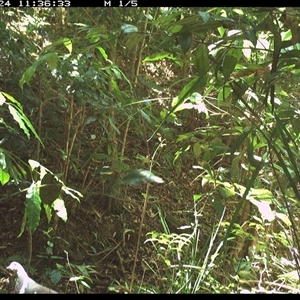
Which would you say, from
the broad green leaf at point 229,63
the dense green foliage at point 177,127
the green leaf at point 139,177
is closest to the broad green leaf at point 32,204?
the dense green foliage at point 177,127

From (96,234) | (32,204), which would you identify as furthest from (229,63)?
(96,234)

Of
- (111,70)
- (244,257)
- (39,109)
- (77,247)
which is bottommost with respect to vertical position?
(77,247)

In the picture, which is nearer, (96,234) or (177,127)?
(96,234)

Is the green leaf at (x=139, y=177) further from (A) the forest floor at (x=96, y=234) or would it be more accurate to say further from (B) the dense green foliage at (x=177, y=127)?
(A) the forest floor at (x=96, y=234)

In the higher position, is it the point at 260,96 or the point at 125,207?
the point at 260,96

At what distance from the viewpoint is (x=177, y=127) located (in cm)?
166

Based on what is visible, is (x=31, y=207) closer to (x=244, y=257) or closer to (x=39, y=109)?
(x=244, y=257)

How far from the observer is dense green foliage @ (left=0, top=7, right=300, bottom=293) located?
588 millimetres

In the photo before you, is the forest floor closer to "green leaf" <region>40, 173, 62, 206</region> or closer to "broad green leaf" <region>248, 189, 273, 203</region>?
"broad green leaf" <region>248, 189, 273, 203</region>

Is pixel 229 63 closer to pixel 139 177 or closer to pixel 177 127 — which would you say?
pixel 139 177

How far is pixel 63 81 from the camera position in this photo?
1.20m

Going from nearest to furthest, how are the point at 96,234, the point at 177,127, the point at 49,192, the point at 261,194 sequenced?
the point at 49,192, the point at 261,194, the point at 96,234, the point at 177,127
